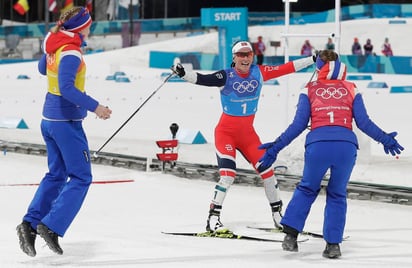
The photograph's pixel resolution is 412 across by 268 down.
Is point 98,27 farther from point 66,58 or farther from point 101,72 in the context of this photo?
point 66,58

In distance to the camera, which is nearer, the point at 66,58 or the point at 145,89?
the point at 66,58

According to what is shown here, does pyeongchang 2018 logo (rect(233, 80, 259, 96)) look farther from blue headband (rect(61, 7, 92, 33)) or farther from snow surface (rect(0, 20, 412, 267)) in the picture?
blue headband (rect(61, 7, 92, 33))

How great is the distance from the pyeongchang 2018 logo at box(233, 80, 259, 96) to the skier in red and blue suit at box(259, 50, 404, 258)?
148cm

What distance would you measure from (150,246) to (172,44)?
46.7 m

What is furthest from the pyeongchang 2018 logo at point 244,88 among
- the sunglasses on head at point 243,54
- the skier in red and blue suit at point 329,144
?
the skier in red and blue suit at point 329,144

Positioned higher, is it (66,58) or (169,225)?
(66,58)

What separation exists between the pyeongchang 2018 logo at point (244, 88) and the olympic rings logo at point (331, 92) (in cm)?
158

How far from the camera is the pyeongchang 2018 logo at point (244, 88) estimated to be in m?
10.0

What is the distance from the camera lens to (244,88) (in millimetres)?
10039

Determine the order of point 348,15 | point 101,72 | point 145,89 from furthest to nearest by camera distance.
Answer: point 348,15
point 101,72
point 145,89

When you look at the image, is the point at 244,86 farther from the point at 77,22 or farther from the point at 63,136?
the point at 63,136

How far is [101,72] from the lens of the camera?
43.3 meters

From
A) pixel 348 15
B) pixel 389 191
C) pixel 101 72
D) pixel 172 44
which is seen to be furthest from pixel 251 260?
pixel 348 15

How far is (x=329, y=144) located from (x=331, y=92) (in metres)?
0.46
